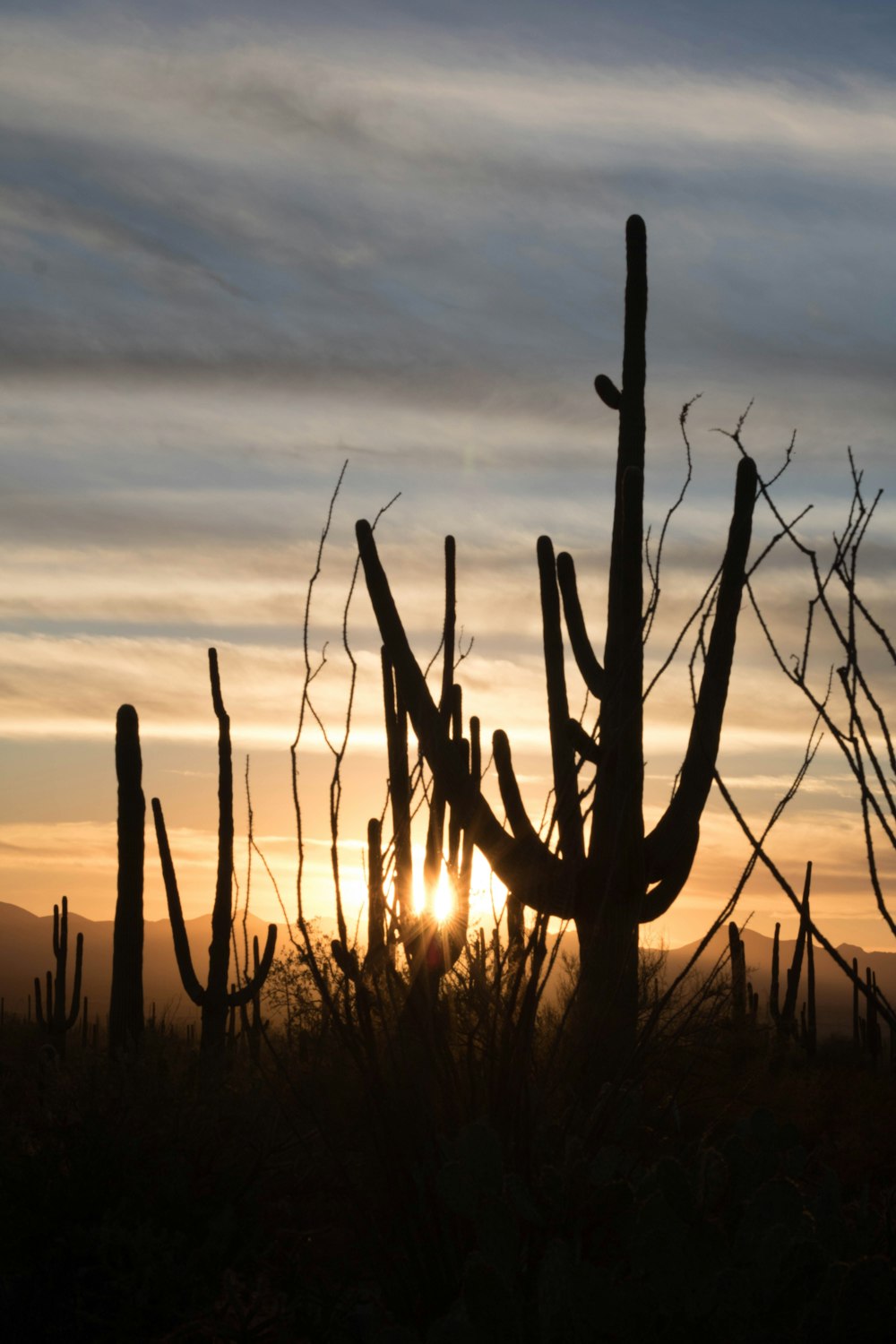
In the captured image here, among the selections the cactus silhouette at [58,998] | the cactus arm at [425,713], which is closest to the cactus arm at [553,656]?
the cactus arm at [425,713]

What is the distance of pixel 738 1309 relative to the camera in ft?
8.68

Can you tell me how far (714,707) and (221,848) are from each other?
31.8 feet

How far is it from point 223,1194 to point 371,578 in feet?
9.02

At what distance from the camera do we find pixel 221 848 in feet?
49.8

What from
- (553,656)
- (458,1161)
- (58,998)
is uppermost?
(553,656)

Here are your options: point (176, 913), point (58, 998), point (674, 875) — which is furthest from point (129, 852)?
point (58, 998)

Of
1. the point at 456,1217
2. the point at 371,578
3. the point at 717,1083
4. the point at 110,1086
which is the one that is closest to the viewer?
the point at 456,1217

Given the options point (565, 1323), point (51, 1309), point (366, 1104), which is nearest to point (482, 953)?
point (366, 1104)

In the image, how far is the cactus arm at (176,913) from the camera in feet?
45.7

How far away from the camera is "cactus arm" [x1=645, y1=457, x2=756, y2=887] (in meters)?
6.63

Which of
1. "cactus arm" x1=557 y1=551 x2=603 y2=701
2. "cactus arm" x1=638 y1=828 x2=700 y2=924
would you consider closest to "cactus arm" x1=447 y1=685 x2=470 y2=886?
"cactus arm" x1=638 y1=828 x2=700 y2=924

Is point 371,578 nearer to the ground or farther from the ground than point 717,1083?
farther from the ground

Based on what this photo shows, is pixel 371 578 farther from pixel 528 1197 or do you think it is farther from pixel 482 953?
pixel 528 1197

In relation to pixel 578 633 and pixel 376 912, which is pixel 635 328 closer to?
pixel 578 633
